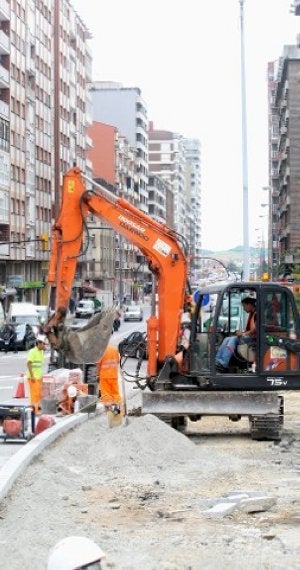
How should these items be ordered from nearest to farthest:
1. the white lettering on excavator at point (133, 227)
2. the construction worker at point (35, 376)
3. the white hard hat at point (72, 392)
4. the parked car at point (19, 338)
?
the white lettering on excavator at point (133, 227) → the white hard hat at point (72, 392) → the construction worker at point (35, 376) → the parked car at point (19, 338)

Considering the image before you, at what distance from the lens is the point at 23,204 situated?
3462 inches

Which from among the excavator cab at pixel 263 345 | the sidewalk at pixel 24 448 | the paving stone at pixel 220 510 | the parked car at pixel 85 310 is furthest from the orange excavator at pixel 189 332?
the parked car at pixel 85 310

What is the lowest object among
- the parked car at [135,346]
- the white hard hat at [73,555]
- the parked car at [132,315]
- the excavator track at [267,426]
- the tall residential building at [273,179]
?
the parked car at [132,315]

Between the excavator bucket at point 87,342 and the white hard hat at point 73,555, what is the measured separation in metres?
13.7

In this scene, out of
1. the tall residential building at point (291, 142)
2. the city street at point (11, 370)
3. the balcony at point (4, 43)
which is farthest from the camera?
the tall residential building at point (291, 142)

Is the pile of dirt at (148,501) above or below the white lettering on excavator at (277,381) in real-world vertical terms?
below

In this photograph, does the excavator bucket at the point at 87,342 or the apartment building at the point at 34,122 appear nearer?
the excavator bucket at the point at 87,342

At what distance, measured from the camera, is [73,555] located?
5051 mm

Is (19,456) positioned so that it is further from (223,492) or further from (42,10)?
(42,10)

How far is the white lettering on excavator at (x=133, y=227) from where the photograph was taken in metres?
19.3

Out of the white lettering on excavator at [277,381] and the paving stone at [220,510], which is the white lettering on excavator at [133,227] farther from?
the paving stone at [220,510]

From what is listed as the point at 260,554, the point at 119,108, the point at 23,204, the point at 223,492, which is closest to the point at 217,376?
the point at 223,492

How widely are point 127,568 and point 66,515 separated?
2.46 meters

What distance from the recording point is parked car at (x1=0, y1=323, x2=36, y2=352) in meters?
53.1
